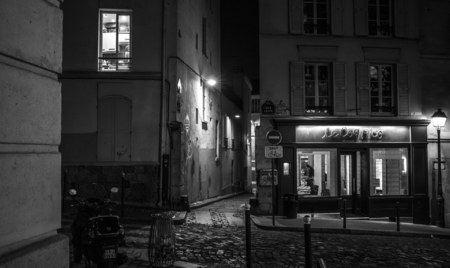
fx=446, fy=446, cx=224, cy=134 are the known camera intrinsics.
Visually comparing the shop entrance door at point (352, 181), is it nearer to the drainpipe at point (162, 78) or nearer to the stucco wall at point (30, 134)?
the drainpipe at point (162, 78)

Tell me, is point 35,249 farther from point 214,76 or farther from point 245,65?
point 245,65

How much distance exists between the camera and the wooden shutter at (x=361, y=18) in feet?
56.3

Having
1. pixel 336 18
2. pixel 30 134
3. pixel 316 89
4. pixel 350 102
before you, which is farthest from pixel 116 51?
pixel 30 134

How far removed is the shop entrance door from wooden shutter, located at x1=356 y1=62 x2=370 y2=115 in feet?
5.68

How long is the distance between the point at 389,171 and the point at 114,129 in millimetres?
10525

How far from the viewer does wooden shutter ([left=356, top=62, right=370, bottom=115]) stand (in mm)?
17034

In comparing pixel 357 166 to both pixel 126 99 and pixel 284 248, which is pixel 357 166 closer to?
pixel 284 248

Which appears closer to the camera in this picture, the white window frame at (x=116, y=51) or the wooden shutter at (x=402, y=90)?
the white window frame at (x=116, y=51)

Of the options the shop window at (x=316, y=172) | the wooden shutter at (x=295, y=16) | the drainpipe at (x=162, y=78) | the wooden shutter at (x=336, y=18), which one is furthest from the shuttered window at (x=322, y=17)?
the drainpipe at (x=162, y=78)

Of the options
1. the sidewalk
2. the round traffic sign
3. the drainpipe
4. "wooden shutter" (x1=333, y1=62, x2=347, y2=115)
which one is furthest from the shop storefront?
the drainpipe

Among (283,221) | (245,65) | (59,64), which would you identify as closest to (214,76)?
(245,65)

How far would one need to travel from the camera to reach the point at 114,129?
1616 cm

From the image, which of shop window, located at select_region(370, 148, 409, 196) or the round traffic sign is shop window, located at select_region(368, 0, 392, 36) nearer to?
shop window, located at select_region(370, 148, 409, 196)

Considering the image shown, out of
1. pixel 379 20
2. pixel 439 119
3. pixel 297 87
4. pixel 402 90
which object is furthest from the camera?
pixel 379 20
